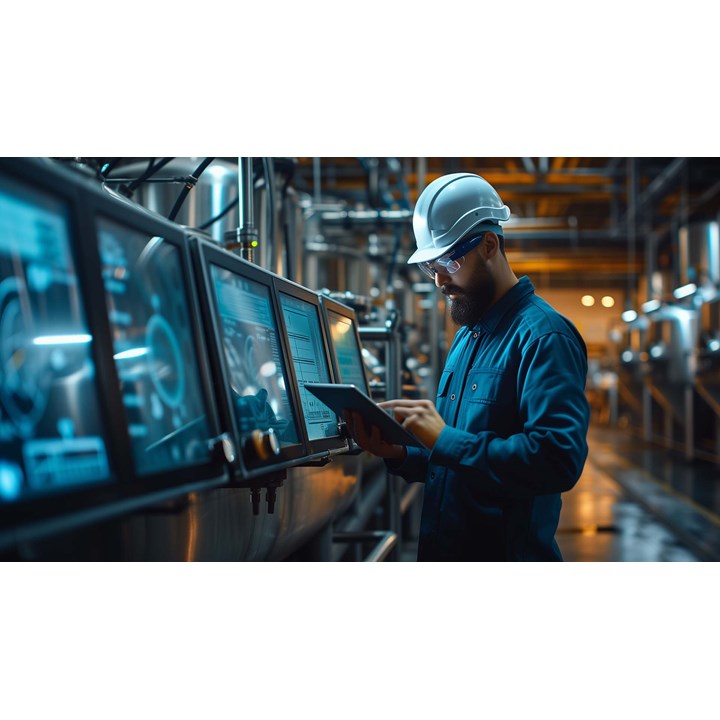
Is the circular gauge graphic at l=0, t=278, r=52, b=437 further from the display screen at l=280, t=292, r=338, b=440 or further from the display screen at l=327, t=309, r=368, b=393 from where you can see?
the display screen at l=327, t=309, r=368, b=393

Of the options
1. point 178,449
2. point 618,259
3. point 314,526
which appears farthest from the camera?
point 618,259

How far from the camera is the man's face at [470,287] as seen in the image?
4.40ft

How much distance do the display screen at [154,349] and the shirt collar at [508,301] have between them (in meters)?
0.60

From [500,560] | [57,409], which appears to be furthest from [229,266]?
[500,560]

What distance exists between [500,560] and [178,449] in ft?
2.23

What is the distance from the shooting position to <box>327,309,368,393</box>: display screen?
1.54 meters

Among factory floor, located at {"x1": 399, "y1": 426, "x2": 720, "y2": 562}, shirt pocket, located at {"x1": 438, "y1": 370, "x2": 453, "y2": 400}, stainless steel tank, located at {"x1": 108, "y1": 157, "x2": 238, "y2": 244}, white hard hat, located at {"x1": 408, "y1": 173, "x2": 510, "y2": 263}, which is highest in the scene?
stainless steel tank, located at {"x1": 108, "y1": 157, "x2": 238, "y2": 244}

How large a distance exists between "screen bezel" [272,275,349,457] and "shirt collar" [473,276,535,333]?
29 centimetres

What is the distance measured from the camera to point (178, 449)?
2.77ft

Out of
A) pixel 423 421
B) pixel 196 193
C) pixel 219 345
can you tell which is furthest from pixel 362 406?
pixel 196 193

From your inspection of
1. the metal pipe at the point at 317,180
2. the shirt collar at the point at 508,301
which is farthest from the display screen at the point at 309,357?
the metal pipe at the point at 317,180

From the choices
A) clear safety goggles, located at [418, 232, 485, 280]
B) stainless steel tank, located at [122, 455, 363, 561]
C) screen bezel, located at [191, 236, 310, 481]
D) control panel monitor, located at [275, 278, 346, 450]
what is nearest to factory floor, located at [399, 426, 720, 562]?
stainless steel tank, located at [122, 455, 363, 561]

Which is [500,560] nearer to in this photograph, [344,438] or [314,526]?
[344,438]

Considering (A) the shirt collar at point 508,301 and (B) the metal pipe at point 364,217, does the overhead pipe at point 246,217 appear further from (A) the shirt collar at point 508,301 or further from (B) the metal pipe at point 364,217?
(B) the metal pipe at point 364,217
